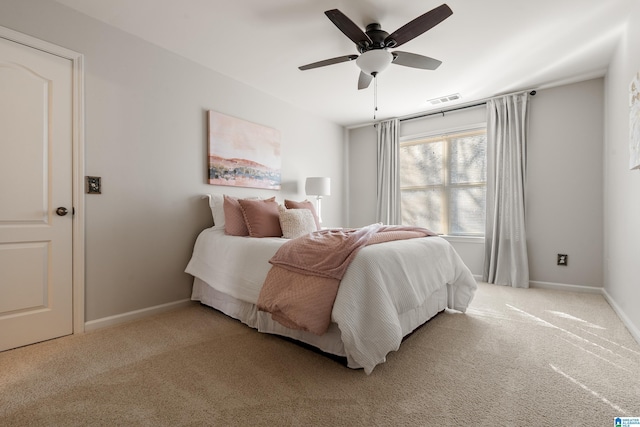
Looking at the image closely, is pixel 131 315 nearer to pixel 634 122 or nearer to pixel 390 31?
pixel 390 31

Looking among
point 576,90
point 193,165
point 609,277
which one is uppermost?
point 576,90

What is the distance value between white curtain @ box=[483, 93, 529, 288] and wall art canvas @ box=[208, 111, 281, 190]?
2.80 metres

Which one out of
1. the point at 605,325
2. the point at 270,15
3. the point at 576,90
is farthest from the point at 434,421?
the point at 576,90

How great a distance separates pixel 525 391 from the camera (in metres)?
1.54

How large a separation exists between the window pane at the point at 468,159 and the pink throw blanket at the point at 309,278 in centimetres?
277

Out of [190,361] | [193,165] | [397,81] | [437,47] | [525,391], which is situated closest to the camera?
[525,391]

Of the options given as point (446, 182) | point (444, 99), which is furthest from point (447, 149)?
point (444, 99)

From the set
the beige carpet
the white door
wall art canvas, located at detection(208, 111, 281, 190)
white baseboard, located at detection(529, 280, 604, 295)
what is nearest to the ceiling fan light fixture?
wall art canvas, located at detection(208, 111, 281, 190)

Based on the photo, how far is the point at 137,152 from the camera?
8.82 feet

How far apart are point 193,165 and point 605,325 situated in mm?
3861

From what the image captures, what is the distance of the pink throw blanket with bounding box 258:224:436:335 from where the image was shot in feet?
5.73

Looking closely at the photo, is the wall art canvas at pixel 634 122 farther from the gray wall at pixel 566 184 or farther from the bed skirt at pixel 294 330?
the bed skirt at pixel 294 330

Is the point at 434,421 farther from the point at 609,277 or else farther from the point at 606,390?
the point at 609,277

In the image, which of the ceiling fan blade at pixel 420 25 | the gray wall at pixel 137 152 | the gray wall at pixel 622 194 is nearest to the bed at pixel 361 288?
the gray wall at pixel 137 152
